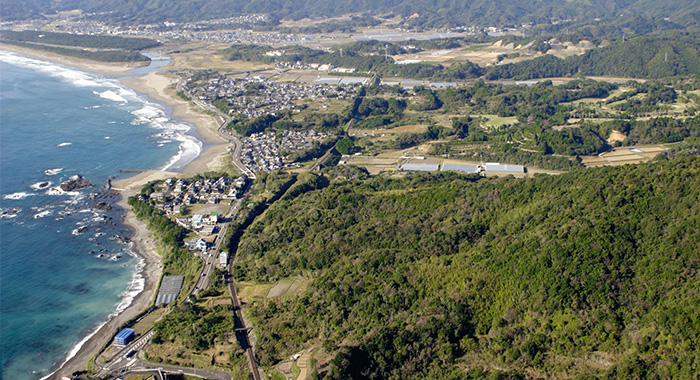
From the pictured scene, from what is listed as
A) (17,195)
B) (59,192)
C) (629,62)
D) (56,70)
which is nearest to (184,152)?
(59,192)

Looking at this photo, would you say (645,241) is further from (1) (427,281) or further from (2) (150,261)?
(2) (150,261)

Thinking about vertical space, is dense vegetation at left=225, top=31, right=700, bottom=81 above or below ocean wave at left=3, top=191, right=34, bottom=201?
above

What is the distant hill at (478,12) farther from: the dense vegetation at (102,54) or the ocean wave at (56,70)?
the ocean wave at (56,70)

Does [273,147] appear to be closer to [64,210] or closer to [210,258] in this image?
[64,210]

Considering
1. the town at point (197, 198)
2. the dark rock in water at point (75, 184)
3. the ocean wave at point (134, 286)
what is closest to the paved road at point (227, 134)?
the town at point (197, 198)

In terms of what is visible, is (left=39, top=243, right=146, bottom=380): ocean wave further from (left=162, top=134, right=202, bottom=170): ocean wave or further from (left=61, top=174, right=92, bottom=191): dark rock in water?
(left=162, top=134, right=202, bottom=170): ocean wave

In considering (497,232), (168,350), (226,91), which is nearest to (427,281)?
(497,232)

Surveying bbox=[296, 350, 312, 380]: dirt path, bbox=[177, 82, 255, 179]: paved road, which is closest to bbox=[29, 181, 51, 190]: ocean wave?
bbox=[177, 82, 255, 179]: paved road
